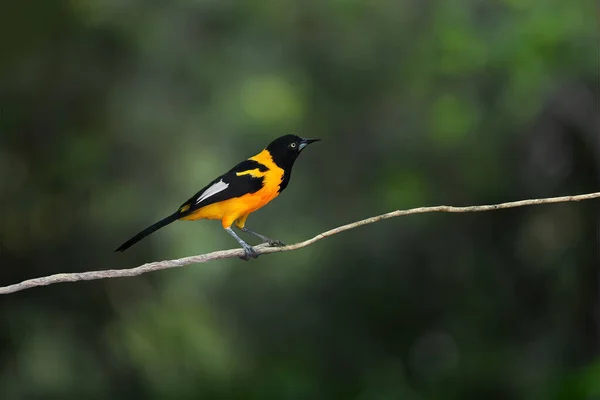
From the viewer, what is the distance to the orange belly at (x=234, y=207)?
59.7 inches

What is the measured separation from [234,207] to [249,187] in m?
0.05

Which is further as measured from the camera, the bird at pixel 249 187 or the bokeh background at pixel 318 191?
the bokeh background at pixel 318 191

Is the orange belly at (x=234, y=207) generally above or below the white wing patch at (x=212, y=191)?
below

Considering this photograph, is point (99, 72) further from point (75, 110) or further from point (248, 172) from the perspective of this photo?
point (248, 172)

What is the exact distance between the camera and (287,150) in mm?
1558

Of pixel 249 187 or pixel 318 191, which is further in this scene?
pixel 318 191

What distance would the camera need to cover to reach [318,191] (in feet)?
19.1

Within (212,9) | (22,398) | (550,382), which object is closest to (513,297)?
(550,382)

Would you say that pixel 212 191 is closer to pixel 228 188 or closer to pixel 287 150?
pixel 228 188

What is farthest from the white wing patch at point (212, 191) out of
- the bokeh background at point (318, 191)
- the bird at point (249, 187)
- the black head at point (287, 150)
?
the bokeh background at point (318, 191)

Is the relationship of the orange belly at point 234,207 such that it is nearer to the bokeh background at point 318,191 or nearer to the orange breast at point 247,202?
the orange breast at point 247,202

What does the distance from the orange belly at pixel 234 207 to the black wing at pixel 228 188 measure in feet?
0.04

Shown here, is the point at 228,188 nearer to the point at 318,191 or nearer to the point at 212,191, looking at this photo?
the point at 212,191

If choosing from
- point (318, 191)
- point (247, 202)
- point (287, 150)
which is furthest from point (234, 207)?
point (318, 191)
